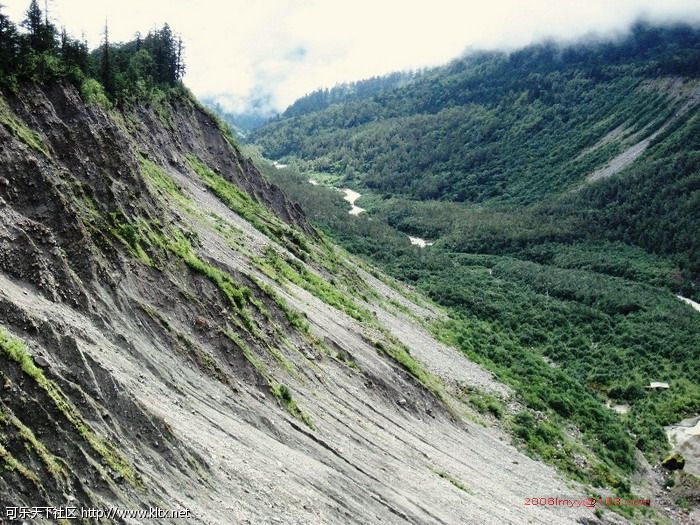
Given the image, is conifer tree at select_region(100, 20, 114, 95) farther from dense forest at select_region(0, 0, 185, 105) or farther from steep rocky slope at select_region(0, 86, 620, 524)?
steep rocky slope at select_region(0, 86, 620, 524)

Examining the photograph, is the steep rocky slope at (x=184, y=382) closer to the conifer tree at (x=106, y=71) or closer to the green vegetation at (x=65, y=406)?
the green vegetation at (x=65, y=406)

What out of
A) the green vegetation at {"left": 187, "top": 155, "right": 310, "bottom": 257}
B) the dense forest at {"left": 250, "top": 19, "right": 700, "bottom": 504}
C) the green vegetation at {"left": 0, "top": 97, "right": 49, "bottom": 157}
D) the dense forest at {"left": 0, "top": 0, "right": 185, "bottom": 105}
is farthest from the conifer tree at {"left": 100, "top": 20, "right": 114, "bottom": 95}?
the dense forest at {"left": 250, "top": 19, "right": 700, "bottom": 504}

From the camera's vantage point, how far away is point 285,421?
96.3 ft

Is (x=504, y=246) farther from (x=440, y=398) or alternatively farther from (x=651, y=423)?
(x=440, y=398)

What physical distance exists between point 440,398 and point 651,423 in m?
31.7

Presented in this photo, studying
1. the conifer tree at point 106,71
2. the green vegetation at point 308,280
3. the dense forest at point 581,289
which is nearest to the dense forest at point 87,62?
the conifer tree at point 106,71

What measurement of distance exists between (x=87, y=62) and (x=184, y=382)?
37.4 metres

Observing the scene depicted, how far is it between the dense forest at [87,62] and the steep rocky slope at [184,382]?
1734 mm

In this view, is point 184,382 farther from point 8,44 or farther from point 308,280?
point 308,280

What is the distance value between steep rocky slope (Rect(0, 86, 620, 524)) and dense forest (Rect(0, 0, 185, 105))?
173cm

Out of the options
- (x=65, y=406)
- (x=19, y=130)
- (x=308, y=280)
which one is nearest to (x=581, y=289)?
(x=308, y=280)

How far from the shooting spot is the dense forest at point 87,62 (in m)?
37.0

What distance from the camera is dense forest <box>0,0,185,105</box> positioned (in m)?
37.0

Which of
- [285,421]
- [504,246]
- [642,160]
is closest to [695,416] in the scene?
[285,421]
